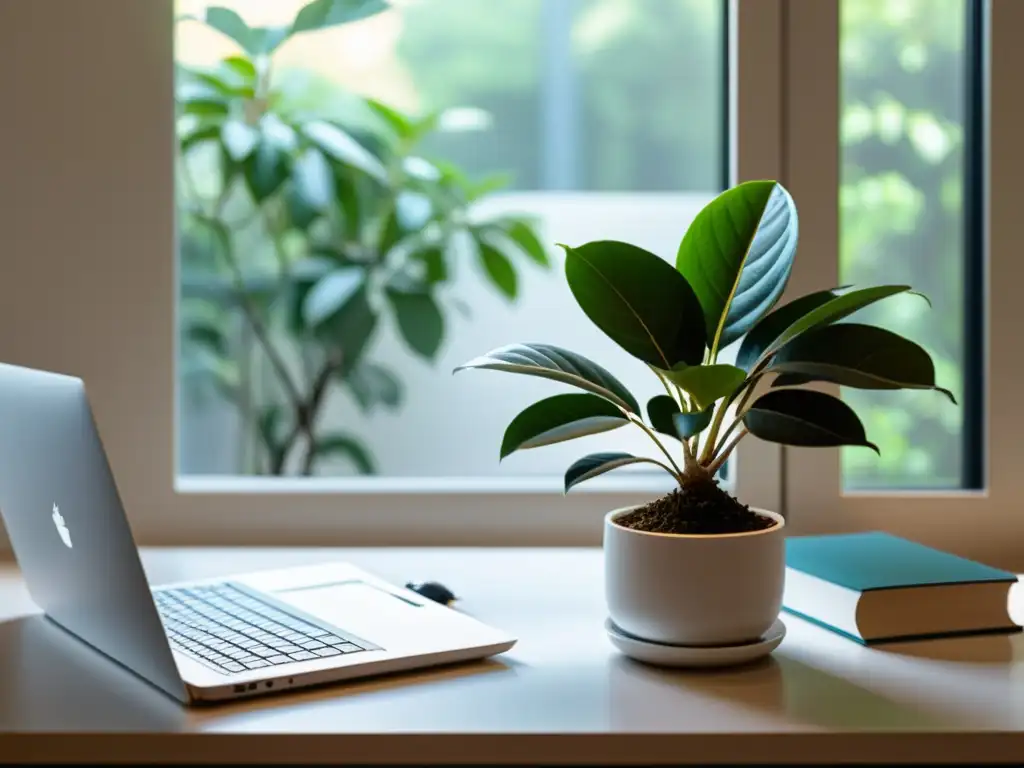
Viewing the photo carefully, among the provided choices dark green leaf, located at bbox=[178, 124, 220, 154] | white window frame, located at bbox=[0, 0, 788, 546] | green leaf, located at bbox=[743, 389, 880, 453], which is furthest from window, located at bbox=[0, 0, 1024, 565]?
green leaf, located at bbox=[743, 389, 880, 453]

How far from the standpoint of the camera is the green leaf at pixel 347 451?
6.40 feet

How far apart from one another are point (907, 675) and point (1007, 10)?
80cm

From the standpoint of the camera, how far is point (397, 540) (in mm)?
1428

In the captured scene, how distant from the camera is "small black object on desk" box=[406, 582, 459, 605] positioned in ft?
3.66

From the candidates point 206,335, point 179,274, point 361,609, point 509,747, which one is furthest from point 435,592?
point 206,335

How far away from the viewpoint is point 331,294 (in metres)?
1.77

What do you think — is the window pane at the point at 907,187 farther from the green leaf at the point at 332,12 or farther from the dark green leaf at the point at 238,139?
the dark green leaf at the point at 238,139

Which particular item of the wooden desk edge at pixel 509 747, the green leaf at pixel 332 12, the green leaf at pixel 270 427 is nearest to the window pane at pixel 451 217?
the green leaf at pixel 270 427

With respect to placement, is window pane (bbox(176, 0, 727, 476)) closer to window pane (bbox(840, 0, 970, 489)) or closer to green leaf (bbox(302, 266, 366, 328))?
green leaf (bbox(302, 266, 366, 328))

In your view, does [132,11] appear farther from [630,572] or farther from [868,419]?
[868,419]

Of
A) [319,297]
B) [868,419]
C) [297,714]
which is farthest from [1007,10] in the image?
[297,714]

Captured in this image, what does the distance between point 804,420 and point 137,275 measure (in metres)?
0.80

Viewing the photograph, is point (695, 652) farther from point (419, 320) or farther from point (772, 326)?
point (419, 320)

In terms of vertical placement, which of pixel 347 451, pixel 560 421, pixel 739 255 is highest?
pixel 739 255
